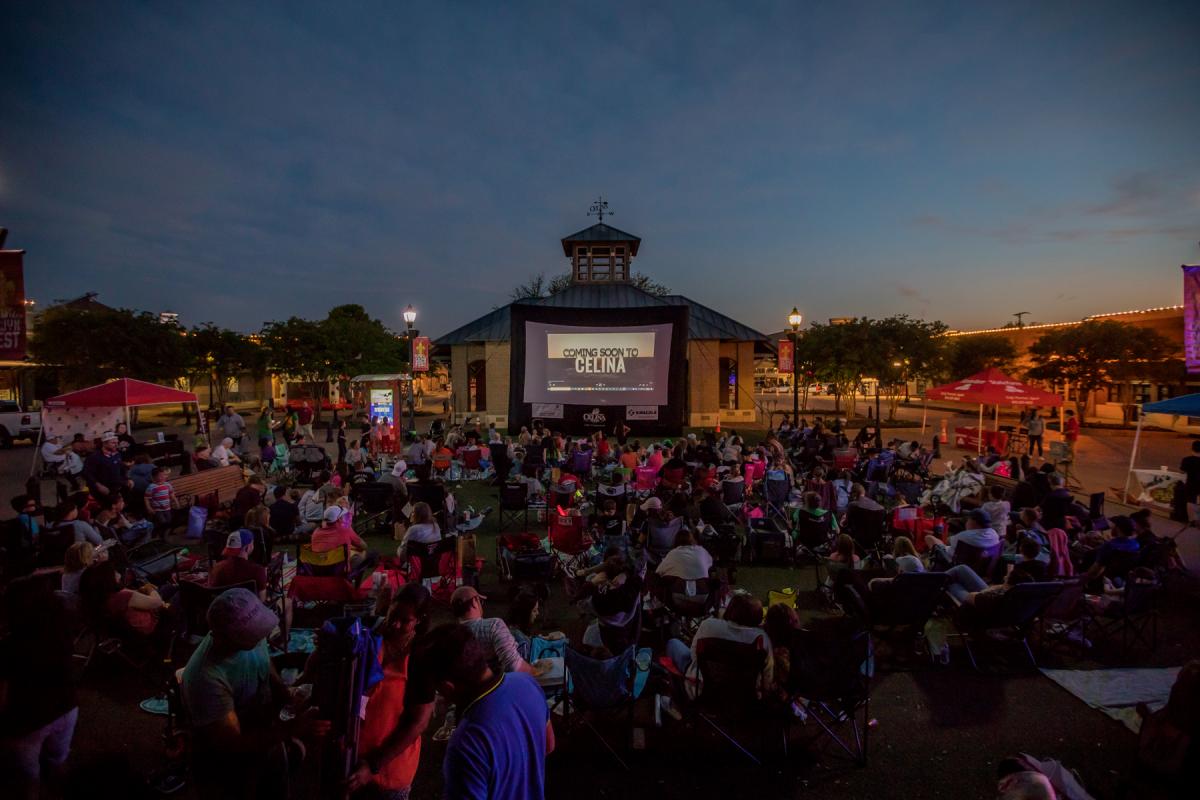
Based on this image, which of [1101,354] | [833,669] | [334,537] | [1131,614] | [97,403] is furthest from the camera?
[1101,354]

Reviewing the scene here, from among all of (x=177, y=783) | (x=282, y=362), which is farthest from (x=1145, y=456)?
(x=282, y=362)

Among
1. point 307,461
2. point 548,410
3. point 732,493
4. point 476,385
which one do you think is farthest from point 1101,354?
point 307,461

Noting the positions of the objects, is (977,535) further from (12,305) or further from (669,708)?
(12,305)

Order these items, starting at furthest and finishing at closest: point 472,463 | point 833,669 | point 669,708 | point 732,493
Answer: point 472,463 → point 732,493 → point 669,708 → point 833,669

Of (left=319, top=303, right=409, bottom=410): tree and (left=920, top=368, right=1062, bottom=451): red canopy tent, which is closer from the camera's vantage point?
(left=920, top=368, right=1062, bottom=451): red canopy tent

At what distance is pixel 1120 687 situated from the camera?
4754 mm

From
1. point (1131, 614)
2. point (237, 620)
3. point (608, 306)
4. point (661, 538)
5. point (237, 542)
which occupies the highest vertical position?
point (608, 306)

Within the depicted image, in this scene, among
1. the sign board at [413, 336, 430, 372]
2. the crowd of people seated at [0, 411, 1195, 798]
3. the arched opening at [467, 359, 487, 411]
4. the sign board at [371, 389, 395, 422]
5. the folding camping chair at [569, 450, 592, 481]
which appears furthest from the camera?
the arched opening at [467, 359, 487, 411]

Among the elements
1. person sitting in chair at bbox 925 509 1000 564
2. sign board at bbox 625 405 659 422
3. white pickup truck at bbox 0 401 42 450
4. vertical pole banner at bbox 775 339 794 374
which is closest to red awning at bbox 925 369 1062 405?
vertical pole banner at bbox 775 339 794 374

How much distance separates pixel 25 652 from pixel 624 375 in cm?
1761

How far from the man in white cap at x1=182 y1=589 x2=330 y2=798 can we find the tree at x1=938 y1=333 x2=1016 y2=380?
39777mm

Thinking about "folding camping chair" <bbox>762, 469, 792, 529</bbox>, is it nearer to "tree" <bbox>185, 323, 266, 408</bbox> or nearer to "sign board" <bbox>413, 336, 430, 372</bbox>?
"sign board" <bbox>413, 336, 430, 372</bbox>

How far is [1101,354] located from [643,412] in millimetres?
23625

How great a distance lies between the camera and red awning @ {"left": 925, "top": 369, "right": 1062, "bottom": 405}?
50.3ft
